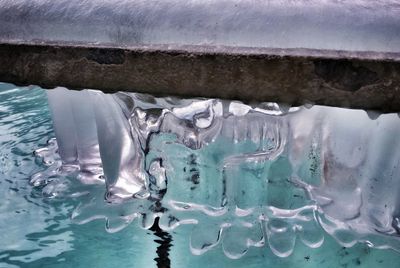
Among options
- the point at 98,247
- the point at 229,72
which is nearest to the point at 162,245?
the point at 98,247

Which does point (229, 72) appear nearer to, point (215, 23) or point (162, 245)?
point (215, 23)

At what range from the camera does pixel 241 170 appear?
1920mm

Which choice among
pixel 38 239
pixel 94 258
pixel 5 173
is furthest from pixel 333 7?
pixel 5 173

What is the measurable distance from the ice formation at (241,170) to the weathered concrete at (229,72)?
0.22m

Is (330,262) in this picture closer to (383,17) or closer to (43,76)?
(383,17)

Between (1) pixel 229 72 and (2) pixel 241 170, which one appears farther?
(2) pixel 241 170

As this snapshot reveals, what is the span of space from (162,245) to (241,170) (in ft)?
1.53

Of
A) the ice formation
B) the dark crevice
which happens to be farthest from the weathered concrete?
the dark crevice

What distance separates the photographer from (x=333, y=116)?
1631 millimetres

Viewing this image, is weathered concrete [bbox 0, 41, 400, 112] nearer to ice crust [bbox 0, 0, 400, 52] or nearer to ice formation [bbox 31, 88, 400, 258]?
ice crust [bbox 0, 0, 400, 52]

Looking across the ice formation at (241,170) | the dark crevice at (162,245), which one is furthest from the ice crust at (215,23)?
the dark crevice at (162,245)

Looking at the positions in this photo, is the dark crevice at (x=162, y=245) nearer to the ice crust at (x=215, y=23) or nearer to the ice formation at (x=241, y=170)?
the ice formation at (x=241, y=170)

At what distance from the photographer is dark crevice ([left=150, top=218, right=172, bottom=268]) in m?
1.77

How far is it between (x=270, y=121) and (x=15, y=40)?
0.95 m
